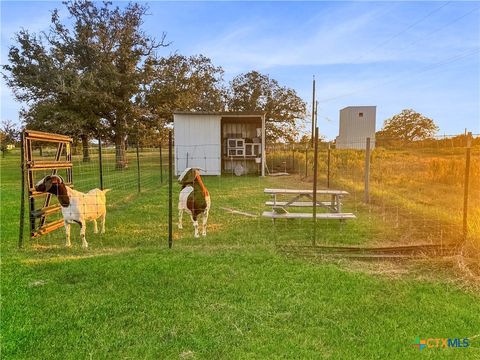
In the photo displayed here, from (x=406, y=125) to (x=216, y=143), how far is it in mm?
30660

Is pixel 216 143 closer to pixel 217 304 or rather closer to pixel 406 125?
pixel 217 304

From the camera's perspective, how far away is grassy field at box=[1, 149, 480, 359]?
2.99m

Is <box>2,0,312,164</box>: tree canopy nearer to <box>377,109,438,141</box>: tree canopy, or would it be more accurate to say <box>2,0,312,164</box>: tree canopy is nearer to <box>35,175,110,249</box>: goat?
<box>35,175,110,249</box>: goat

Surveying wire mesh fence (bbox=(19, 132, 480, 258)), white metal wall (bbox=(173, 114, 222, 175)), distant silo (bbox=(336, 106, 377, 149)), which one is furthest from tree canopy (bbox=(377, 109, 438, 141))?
wire mesh fence (bbox=(19, 132, 480, 258))

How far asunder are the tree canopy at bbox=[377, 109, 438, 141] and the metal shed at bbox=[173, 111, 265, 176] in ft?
71.9

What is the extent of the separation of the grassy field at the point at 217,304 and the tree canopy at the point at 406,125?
35.7 meters

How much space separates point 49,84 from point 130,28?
7209mm

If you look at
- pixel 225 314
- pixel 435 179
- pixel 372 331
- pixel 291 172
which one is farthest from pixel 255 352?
pixel 291 172

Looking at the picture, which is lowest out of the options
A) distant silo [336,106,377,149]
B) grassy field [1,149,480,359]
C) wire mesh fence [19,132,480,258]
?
grassy field [1,149,480,359]

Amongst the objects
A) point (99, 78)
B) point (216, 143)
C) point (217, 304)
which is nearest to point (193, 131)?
point (216, 143)

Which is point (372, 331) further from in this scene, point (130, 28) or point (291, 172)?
point (130, 28)

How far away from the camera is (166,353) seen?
2887 mm

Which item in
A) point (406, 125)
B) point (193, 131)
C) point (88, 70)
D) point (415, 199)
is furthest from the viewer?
point (406, 125)

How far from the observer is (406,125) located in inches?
1628
